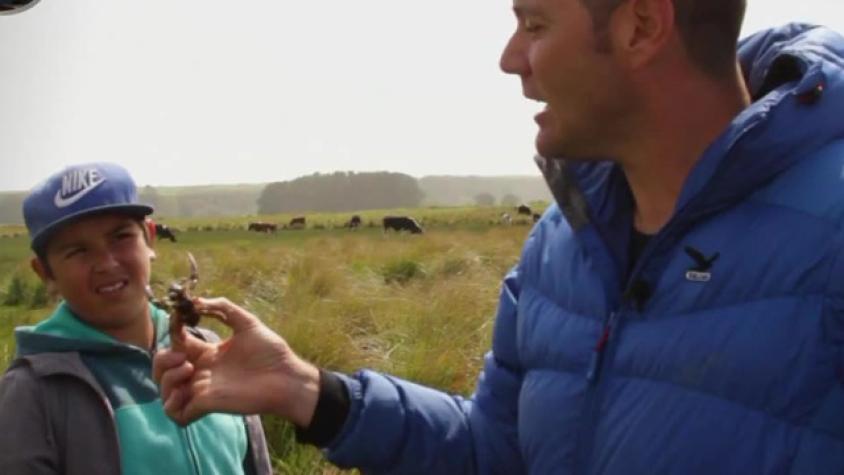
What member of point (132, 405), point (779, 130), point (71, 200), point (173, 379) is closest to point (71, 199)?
point (71, 200)

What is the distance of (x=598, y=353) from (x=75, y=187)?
2085 mm

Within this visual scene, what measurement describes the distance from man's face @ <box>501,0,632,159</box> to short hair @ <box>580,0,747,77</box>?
5 cm

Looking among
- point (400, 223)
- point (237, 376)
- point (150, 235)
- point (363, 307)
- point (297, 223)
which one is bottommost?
point (297, 223)

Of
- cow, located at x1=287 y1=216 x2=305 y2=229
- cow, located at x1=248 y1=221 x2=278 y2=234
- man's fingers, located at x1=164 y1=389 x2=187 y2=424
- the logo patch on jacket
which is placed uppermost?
the logo patch on jacket

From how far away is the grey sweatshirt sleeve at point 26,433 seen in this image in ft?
9.64

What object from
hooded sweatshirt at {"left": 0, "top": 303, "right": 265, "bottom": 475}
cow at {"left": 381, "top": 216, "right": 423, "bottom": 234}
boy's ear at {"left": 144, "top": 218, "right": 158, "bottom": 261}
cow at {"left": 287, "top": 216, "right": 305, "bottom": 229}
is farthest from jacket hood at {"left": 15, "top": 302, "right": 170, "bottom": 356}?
cow at {"left": 287, "top": 216, "right": 305, "bottom": 229}

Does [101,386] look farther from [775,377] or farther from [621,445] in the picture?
[775,377]

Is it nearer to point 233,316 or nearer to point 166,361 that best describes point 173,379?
point 166,361

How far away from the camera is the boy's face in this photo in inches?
132

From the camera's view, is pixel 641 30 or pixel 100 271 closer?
pixel 641 30

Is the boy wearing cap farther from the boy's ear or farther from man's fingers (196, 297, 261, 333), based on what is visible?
man's fingers (196, 297, 261, 333)

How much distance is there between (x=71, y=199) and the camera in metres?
3.34

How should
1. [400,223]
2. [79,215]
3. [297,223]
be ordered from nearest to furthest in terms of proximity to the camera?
[79,215] → [400,223] → [297,223]

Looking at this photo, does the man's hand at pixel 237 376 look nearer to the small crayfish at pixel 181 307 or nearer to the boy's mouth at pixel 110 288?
the small crayfish at pixel 181 307
